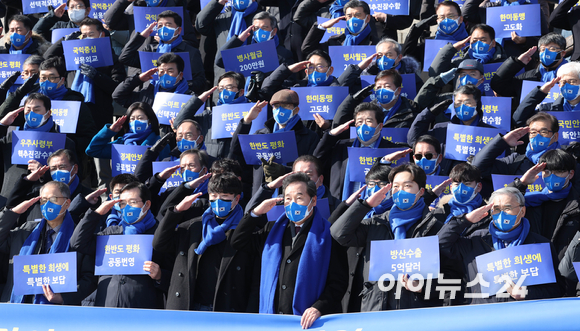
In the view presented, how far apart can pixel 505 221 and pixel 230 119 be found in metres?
3.71

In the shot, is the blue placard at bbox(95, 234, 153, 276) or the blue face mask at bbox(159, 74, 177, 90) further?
the blue face mask at bbox(159, 74, 177, 90)

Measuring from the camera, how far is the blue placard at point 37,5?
12797 millimetres

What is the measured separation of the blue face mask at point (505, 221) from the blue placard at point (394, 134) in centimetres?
235

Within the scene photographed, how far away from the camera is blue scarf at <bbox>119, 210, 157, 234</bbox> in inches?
286

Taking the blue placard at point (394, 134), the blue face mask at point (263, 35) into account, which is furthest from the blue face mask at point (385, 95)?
the blue face mask at point (263, 35)

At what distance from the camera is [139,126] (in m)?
9.23

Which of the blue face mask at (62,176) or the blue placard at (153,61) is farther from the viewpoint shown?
the blue placard at (153,61)

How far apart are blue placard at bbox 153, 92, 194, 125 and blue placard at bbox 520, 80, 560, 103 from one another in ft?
12.3

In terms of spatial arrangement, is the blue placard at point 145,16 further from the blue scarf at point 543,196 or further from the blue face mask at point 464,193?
the blue scarf at point 543,196

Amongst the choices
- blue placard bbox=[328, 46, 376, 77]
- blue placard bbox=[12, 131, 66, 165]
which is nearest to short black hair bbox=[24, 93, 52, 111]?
blue placard bbox=[12, 131, 66, 165]

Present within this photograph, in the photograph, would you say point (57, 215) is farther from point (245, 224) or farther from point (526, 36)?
point (526, 36)

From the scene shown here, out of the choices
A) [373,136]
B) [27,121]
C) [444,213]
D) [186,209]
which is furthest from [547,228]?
[27,121]

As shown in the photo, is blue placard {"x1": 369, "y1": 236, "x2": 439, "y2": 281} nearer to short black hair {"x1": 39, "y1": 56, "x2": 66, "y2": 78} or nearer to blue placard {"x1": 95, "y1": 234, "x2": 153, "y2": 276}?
blue placard {"x1": 95, "y1": 234, "x2": 153, "y2": 276}

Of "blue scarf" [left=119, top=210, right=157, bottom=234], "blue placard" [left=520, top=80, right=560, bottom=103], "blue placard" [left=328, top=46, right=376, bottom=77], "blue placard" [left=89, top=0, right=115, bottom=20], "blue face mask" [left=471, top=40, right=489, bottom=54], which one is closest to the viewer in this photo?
"blue scarf" [left=119, top=210, right=157, bottom=234]
